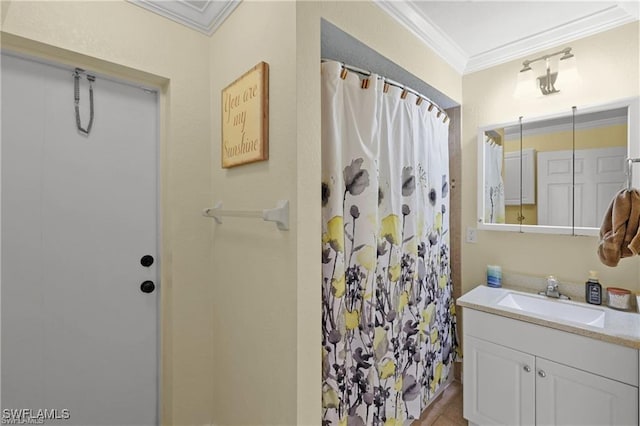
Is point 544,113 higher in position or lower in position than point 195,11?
lower

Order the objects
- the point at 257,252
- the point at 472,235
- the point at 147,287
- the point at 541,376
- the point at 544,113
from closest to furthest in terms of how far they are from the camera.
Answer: the point at 257,252 < the point at 541,376 < the point at 147,287 < the point at 544,113 < the point at 472,235

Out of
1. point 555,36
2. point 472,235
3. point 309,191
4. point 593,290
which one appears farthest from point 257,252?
point 555,36

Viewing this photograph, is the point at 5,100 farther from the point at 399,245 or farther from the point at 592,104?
the point at 592,104

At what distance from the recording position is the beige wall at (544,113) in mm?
1562

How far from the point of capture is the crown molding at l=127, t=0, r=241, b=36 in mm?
1416

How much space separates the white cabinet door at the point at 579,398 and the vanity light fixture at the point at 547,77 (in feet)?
5.18

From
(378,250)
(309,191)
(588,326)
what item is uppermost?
(309,191)

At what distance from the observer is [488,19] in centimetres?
161

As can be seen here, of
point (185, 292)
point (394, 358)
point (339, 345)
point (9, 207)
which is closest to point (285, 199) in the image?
point (339, 345)

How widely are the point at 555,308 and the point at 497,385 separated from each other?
563 millimetres

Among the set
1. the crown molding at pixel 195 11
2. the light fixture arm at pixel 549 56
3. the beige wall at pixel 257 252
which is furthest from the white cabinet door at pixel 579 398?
the crown molding at pixel 195 11

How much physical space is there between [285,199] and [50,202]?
3.68ft

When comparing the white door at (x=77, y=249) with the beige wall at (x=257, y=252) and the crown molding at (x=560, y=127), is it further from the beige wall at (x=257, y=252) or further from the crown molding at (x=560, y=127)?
the crown molding at (x=560, y=127)

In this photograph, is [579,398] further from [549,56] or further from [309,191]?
[549,56]
